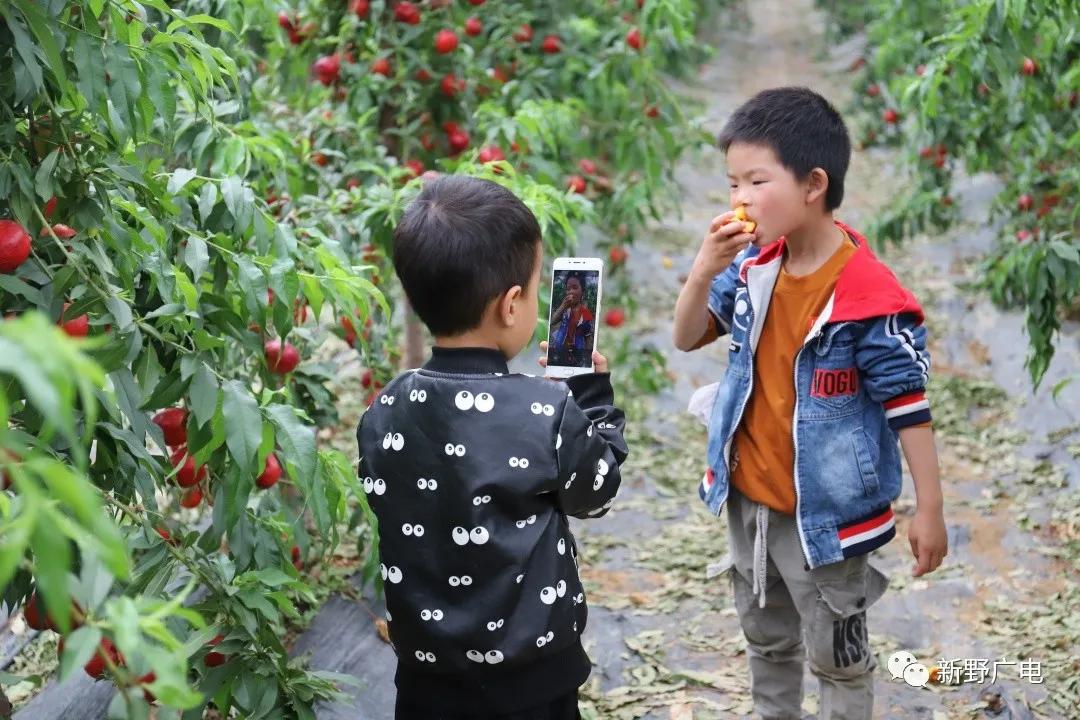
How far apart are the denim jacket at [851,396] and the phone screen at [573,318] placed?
416mm

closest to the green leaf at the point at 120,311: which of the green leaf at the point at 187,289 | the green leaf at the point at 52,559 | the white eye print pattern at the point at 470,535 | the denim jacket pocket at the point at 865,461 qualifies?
the green leaf at the point at 187,289

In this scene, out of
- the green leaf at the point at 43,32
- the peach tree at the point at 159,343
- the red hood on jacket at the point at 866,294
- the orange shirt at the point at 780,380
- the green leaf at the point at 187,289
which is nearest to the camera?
the peach tree at the point at 159,343

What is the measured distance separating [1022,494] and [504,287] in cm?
283

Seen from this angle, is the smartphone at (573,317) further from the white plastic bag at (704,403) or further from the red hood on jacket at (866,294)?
the white plastic bag at (704,403)

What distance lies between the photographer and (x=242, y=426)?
164 centimetres

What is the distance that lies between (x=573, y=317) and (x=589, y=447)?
0.93 feet

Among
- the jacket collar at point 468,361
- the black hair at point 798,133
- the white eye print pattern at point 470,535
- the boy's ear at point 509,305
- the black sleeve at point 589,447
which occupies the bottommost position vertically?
the white eye print pattern at point 470,535

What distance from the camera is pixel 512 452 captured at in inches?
65.7

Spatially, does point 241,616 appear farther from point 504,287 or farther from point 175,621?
point 504,287

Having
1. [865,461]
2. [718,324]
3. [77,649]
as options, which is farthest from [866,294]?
[77,649]

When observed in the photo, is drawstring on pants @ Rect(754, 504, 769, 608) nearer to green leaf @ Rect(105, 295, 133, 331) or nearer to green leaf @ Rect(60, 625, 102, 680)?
green leaf @ Rect(105, 295, 133, 331)

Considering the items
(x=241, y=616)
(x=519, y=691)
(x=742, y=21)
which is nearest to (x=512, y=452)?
(x=519, y=691)

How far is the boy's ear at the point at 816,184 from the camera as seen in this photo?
6.85 feet

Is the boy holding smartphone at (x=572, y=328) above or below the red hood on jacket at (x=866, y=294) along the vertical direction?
below
